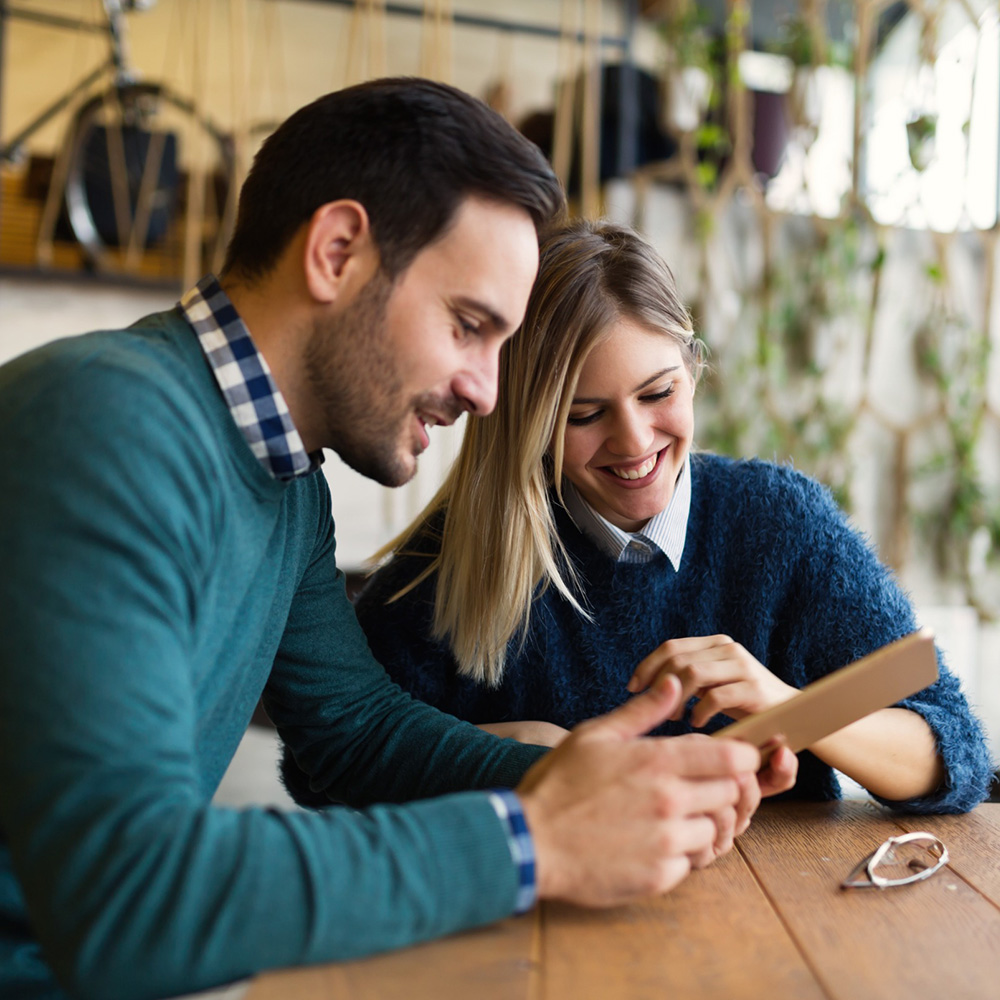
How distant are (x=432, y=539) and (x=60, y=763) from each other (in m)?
0.89

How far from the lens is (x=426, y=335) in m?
0.95

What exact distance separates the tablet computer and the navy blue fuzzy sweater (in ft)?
1.48

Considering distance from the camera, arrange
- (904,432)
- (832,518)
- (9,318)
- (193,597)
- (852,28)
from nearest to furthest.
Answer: (193,597)
(832,518)
(9,318)
(904,432)
(852,28)

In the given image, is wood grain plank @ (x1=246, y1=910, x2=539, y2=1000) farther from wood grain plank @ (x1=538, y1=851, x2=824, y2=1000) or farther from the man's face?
the man's face

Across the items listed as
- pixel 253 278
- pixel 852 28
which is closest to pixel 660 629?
pixel 253 278

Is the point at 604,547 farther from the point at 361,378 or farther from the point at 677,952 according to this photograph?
the point at 677,952

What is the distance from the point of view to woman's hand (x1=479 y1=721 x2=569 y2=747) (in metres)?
1.23

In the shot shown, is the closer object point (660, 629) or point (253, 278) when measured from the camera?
point (253, 278)

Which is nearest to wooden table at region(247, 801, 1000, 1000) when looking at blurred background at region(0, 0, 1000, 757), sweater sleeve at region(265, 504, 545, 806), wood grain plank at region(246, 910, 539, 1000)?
wood grain plank at region(246, 910, 539, 1000)

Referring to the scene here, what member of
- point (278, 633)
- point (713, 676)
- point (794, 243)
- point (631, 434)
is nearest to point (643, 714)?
point (713, 676)

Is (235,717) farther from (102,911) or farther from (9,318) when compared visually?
(9,318)

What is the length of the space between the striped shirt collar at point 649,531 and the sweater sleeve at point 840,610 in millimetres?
143

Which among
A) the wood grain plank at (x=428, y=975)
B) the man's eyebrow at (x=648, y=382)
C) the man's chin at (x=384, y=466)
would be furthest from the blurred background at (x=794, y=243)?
the wood grain plank at (x=428, y=975)

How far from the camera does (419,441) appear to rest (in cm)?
105
